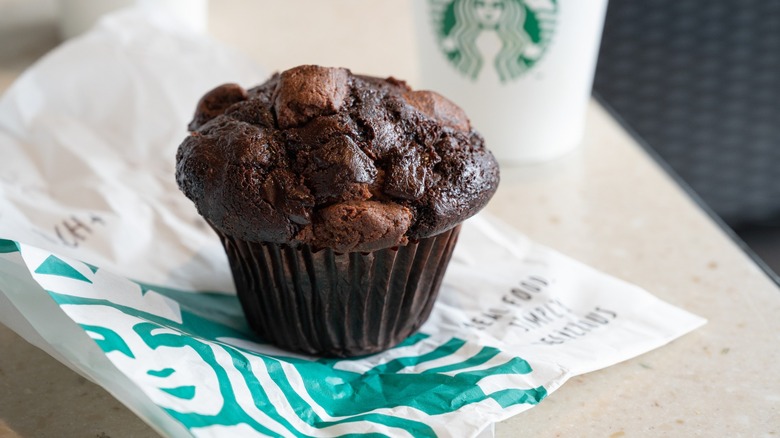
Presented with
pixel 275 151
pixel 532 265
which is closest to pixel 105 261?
pixel 275 151

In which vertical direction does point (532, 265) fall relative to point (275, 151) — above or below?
below

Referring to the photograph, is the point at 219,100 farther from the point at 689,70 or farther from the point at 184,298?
the point at 689,70

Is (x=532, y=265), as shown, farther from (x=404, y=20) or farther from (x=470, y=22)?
(x=404, y=20)

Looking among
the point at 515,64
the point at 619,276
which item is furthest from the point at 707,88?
the point at 619,276

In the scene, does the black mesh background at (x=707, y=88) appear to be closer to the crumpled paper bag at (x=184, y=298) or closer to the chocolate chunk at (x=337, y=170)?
the crumpled paper bag at (x=184, y=298)

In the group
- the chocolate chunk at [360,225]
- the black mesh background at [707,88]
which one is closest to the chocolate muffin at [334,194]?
the chocolate chunk at [360,225]
